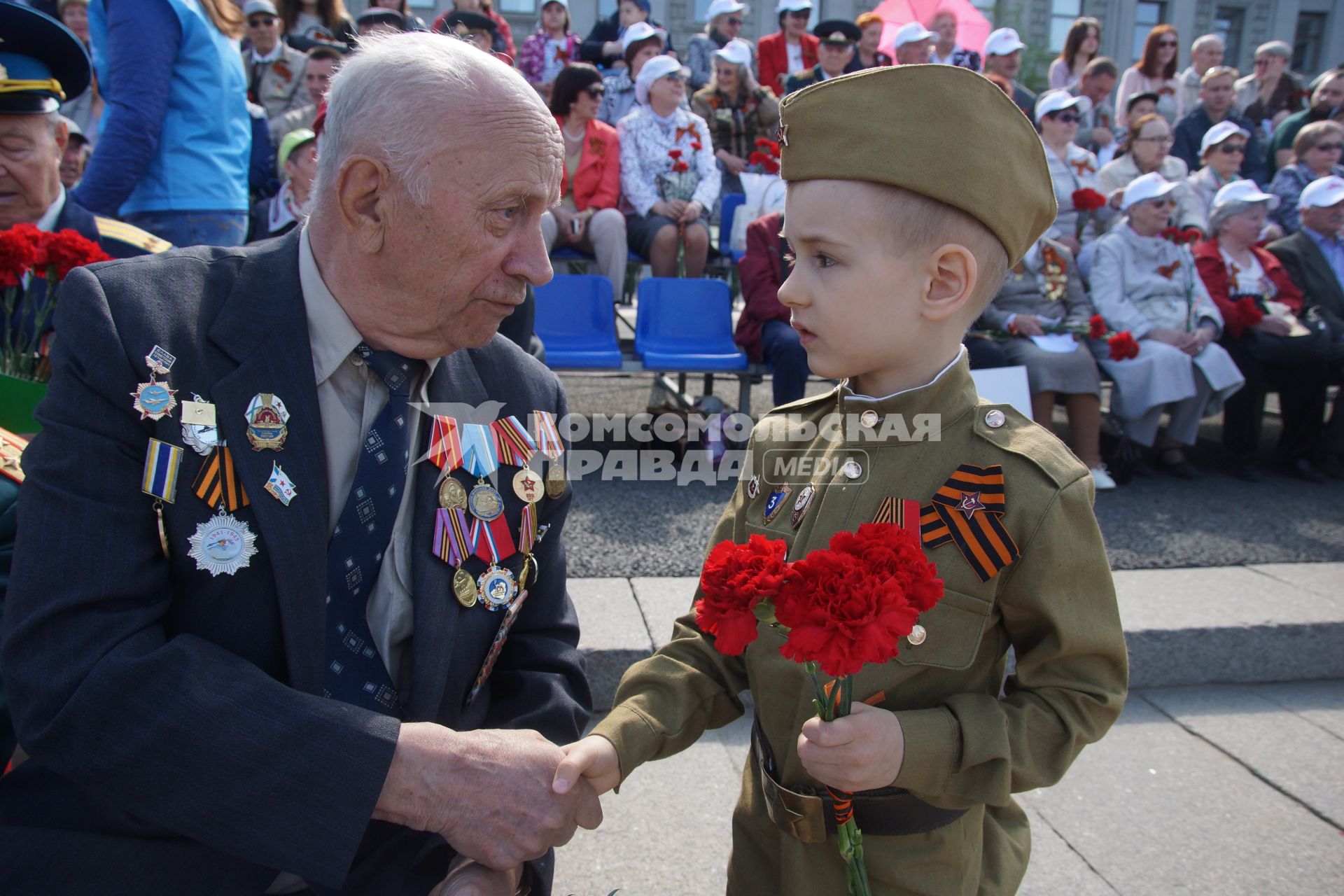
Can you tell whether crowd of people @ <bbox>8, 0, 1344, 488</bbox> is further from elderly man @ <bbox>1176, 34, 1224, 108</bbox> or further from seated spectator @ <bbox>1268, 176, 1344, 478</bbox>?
elderly man @ <bbox>1176, 34, 1224, 108</bbox>

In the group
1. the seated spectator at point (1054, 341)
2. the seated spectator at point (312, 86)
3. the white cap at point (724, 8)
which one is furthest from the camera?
the white cap at point (724, 8)

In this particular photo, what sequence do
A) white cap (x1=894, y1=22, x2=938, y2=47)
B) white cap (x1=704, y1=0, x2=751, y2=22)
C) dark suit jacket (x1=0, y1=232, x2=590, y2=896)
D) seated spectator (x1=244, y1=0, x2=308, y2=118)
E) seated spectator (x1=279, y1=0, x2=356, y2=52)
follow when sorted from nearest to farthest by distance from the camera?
dark suit jacket (x1=0, y1=232, x2=590, y2=896) < seated spectator (x1=244, y1=0, x2=308, y2=118) < seated spectator (x1=279, y1=0, x2=356, y2=52) < white cap (x1=894, y1=22, x2=938, y2=47) < white cap (x1=704, y1=0, x2=751, y2=22)

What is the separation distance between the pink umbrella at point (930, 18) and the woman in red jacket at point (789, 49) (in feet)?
2.27

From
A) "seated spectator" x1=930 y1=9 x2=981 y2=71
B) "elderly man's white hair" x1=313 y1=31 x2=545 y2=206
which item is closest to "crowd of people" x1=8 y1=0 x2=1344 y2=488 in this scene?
"seated spectator" x1=930 y1=9 x2=981 y2=71

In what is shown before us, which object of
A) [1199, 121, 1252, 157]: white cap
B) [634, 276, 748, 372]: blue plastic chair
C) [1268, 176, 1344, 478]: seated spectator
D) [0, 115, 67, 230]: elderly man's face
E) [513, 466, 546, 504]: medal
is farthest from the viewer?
[1199, 121, 1252, 157]: white cap

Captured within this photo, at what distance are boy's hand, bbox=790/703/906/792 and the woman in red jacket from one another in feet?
27.5

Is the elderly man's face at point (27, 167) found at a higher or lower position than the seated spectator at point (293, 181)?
higher

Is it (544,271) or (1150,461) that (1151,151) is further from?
(544,271)

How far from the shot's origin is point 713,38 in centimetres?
940

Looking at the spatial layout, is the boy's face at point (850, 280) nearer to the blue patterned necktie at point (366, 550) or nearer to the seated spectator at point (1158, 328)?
the blue patterned necktie at point (366, 550)

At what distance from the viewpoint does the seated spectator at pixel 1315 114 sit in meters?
8.88

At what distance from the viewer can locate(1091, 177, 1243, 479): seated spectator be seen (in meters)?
6.19

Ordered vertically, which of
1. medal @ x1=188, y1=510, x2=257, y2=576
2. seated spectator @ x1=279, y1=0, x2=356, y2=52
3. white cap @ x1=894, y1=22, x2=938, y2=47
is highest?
seated spectator @ x1=279, y1=0, x2=356, y2=52

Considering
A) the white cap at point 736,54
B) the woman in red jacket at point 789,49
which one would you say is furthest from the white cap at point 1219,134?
the white cap at point 736,54
